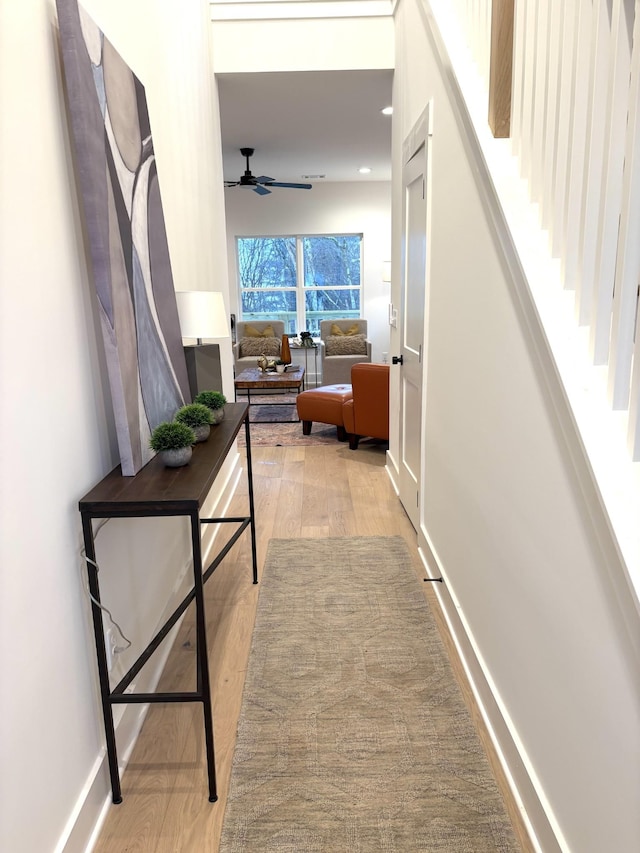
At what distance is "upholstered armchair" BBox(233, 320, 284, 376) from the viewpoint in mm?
8453

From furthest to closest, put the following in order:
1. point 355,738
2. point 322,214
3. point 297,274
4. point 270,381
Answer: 1. point 297,274
2. point 322,214
3. point 270,381
4. point 355,738

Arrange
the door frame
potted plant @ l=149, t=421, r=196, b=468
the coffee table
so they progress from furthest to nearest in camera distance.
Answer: the coffee table
the door frame
potted plant @ l=149, t=421, r=196, b=468

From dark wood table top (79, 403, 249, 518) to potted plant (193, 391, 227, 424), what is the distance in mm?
465

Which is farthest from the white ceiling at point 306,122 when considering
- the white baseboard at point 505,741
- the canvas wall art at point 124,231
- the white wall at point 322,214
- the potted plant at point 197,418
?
the white baseboard at point 505,741

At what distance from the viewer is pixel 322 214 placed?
29.9 feet

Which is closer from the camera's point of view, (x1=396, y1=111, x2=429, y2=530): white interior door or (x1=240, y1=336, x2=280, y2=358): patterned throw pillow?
(x1=396, y1=111, x2=429, y2=530): white interior door

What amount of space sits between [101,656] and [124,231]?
45.3 inches

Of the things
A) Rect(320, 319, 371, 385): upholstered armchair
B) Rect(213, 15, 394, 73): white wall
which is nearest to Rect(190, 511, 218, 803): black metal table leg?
Rect(213, 15, 394, 73): white wall

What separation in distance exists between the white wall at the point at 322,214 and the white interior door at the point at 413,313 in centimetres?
590

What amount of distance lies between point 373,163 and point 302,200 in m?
1.77

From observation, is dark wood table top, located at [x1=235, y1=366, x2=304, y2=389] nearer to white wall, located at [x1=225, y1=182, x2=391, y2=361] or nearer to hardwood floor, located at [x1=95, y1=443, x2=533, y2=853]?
hardwood floor, located at [x1=95, y1=443, x2=533, y2=853]

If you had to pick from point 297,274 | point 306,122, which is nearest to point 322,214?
point 297,274

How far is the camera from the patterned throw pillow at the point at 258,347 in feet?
27.8

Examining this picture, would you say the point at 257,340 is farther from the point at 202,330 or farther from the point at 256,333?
the point at 202,330
